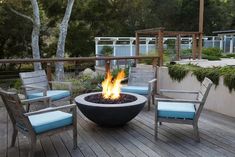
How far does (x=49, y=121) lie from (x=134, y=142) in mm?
1184

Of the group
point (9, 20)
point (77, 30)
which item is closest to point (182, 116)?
point (9, 20)

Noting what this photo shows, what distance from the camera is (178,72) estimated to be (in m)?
6.16

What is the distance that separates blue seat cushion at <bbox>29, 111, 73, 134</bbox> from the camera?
9.82 feet

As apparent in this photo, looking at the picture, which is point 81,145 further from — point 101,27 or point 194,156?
point 101,27

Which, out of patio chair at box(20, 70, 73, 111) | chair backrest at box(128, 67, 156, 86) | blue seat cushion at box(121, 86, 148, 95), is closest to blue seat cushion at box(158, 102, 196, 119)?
blue seat cushion at box(121, 86, 148, 95)

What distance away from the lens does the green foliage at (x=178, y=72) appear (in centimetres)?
602

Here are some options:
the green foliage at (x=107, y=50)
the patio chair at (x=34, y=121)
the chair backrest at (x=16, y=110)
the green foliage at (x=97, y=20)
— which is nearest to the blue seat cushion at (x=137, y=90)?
the patio chair at (x=34, y=121)

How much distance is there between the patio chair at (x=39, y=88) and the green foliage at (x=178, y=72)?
101 inches

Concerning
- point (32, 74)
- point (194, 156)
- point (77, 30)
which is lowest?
point (194, 156)

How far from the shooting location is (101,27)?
2202 cm

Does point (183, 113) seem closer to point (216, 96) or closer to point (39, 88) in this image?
point (216, 96)

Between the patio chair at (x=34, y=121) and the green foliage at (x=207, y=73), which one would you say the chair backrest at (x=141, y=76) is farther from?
A: the patio chair at (x=34, y=121)

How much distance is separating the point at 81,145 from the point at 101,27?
19.2 meters

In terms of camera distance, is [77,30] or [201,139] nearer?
[201,139]
